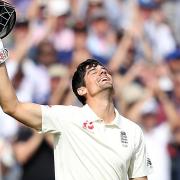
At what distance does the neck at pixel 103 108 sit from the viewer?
17.9ft

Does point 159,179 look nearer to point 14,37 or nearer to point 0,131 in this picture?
point 0,131

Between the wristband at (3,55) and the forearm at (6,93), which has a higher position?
the wristband at (3,55)

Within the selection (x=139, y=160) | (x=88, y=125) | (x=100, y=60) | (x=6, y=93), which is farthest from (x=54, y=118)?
(x=100, y=60)

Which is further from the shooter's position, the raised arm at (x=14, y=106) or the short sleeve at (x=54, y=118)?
the short sleeve at (x=54, y=118)

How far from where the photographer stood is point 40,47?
9.85 m

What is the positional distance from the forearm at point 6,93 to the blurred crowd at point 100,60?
4066mm

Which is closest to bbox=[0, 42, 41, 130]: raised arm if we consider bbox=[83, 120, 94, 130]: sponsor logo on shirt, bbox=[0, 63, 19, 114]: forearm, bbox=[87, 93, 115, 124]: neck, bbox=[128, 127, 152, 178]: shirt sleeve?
bbox=[0, 63, 19, 114]: forearm

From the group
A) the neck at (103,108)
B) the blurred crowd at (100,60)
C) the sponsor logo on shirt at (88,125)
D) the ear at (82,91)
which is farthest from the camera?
the blurred crowd at (100,60)

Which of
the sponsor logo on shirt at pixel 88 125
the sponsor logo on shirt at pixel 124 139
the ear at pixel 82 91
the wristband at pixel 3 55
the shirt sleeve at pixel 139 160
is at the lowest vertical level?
the shirt sleeve at pixel 139 160

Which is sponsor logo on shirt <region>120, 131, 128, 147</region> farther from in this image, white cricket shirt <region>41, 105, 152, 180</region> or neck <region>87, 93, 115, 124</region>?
neck <region>87, 93, 115, 124</region>

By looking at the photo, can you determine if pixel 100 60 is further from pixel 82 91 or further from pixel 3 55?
pixel 3 55

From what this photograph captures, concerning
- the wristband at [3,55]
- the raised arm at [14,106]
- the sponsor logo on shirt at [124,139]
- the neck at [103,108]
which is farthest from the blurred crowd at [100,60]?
the wristband at [3,55]

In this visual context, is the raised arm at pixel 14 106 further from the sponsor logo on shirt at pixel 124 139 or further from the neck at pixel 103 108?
the sponsor logo on shirt at pixel 124 139

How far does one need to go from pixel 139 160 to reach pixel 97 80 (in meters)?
0.67
